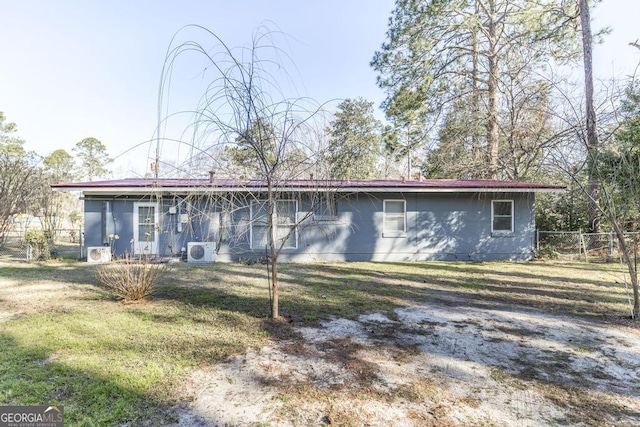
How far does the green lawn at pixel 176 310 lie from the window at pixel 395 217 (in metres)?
1.66

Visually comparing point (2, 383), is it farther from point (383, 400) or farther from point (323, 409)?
point (383, 400)

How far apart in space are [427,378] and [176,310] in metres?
3.56

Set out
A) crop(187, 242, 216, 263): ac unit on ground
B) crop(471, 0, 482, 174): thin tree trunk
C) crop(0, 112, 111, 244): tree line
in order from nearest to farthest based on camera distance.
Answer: crop(0, 112, 111, 244): tree line, crop(187, 242, 216, 263): ac unit on ground, crop(471, 0, 482, 174): thin tree trunk

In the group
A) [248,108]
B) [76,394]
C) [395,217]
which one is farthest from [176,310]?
[395,217]

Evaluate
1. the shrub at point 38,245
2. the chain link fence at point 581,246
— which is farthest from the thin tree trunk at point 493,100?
the shrub at point 38,245

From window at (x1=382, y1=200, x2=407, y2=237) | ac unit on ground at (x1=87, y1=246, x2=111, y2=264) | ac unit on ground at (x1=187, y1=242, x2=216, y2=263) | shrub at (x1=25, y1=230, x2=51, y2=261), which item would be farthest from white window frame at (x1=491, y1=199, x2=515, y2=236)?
shrub at (x1=25, y1=230, x2=51, y2=261)

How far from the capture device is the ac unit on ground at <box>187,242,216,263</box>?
9430 mm

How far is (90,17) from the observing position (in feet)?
23.7

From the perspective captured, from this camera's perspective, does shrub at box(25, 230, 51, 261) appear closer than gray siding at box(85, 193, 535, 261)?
Yes

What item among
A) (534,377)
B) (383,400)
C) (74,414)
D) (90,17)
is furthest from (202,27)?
(90,17)

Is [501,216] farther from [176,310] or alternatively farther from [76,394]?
[76,394]

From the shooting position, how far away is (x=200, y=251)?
31.2ft

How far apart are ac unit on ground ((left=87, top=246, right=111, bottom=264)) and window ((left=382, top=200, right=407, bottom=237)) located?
850 centimetres

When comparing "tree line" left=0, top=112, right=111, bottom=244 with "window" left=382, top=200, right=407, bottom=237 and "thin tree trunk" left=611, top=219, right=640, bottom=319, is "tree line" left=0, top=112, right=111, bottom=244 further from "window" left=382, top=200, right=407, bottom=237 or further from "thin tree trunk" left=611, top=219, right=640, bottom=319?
"window" left=382, top=200, right=407, bottom=237
